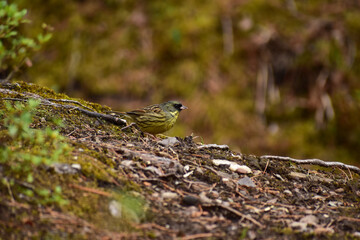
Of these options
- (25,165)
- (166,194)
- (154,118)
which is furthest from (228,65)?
(25,165)

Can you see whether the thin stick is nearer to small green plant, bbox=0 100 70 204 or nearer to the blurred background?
small green plant, bbox=0 100 70 204

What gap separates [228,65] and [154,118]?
186 inches

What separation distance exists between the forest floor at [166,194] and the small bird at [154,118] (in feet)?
4.71

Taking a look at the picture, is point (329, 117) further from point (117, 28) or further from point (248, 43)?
point (117, 28)

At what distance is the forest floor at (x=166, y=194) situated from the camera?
327 centimetres

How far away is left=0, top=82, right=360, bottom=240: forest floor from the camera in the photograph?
327cm

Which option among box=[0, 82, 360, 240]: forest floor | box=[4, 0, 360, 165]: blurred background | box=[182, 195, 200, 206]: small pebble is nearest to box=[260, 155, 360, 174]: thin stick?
box=[0, 82, 360, 240]: forest floor

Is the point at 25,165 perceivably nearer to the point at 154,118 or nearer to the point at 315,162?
the point at 315,162

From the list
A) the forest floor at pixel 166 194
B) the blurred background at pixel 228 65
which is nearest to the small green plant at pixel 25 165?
the forest floor at pixel 166 194

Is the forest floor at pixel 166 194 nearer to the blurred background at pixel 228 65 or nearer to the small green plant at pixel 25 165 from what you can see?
the small green plant at pixel 25 165

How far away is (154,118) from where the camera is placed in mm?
6844

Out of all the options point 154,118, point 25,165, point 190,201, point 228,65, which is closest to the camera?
point 25,165

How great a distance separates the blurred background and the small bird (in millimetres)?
2747

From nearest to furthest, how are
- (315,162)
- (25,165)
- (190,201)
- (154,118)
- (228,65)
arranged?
(25,165)
(190,201)
(315,162)
(154,118)
(228,65)
